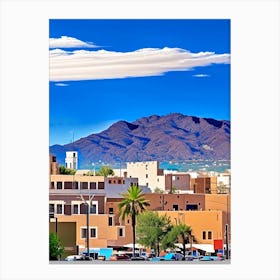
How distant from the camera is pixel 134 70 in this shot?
1000 cm

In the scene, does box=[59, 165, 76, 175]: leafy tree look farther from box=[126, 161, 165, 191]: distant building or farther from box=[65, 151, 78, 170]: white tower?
box=[126, 161, 165, 191]: distant building

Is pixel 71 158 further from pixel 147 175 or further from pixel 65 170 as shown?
pixel 147 175

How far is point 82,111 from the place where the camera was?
32.8 feet

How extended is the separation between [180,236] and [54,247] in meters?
1.06

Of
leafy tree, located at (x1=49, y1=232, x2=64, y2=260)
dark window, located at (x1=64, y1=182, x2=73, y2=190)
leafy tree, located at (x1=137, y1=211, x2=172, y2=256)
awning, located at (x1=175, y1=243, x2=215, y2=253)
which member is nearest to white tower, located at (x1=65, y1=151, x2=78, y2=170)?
dark window, located at (x1=64, y1=182, x2=73, y2=190)

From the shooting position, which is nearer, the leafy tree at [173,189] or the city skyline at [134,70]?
the city skyline at [134,70]

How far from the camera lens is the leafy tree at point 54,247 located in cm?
986
